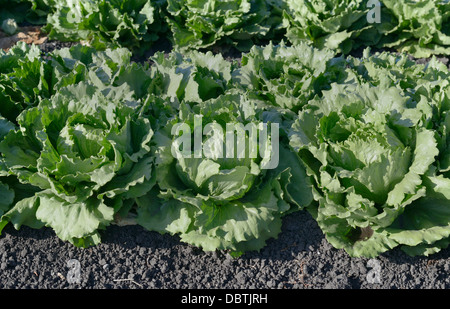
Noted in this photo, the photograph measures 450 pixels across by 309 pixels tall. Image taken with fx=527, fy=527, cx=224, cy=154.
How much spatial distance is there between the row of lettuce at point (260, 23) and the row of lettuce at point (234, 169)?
185 centimetres

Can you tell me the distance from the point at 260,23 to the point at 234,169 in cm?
326

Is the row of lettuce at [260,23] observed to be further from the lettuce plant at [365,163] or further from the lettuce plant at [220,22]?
the lettuce plant at [365,163]

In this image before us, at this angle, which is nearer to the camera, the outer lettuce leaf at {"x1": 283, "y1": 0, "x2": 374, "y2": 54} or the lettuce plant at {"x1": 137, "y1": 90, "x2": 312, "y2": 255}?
the lettuce plant at {"x1": 137, "y1": 90, "x2": 312, "y2": 255}

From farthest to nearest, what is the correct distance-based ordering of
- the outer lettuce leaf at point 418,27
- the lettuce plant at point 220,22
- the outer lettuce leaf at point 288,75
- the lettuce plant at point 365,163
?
the lettuce plant at point 220,22
the outer lettuce leaf at point 418,27
the outer lettuce leaf at point 288,75
the lettuce plant at point 365,163

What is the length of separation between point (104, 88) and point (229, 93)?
0.99 meters

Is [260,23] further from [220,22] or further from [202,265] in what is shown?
[202,265]

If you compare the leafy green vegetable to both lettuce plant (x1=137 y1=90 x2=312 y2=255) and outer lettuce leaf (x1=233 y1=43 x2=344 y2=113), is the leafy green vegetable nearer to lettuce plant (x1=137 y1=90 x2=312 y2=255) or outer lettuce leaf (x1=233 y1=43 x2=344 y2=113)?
outer lettuce leaf (x1=233 y1=43 x2=344 y2=113)

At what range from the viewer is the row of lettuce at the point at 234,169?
351 centimetres

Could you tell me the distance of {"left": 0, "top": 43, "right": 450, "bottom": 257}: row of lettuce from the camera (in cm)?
351

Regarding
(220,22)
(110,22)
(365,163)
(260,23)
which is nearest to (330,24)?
(260,23)

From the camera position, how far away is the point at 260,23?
6.26 metres

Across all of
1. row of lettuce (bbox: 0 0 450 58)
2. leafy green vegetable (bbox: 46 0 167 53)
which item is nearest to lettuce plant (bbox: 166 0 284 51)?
row of lettuce (bbox: 0 0 450 58)

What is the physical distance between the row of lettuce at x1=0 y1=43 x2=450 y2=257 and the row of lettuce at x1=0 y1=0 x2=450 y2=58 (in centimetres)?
185

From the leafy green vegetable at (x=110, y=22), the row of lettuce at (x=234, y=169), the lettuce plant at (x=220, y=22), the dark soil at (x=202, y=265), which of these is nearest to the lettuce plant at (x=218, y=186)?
the row of lettuce at (x=234, y=169)
